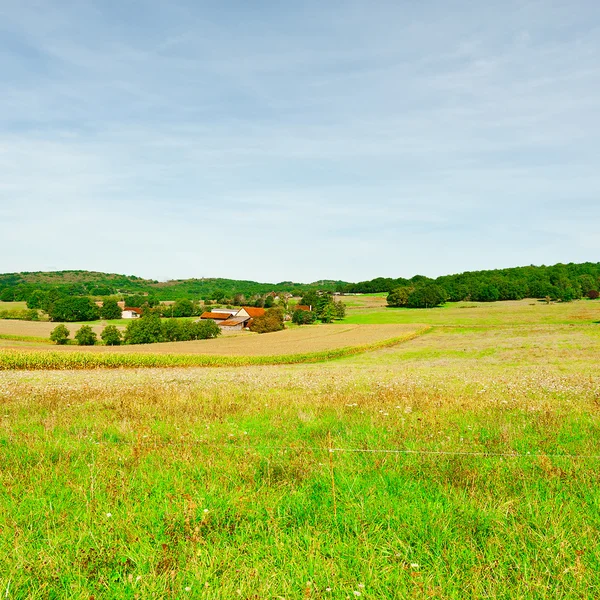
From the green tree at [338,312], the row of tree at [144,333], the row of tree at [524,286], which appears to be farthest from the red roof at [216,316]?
the row of tree at [524,286]

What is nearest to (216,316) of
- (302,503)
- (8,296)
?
(8,296)

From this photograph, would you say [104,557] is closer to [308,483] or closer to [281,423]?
[308,483]

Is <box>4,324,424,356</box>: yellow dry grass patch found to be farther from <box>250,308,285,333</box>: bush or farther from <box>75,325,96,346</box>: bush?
<box>250,308,285,333</box>: bush

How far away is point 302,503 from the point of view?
166 inches

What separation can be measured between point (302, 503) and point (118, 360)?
3876 cm

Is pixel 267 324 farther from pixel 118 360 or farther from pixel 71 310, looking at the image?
pixel 118 360

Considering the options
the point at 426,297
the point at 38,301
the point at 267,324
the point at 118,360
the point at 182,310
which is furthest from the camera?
the point at 182,310

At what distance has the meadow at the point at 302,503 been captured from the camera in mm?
3098

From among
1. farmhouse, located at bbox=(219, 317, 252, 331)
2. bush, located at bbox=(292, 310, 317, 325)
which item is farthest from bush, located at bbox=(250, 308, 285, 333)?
bush, located at bbox=(292, 310, 317, 325)

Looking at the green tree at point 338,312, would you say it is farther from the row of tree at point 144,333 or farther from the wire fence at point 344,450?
the wire fence at point 344,450

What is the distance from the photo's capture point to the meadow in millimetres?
3098

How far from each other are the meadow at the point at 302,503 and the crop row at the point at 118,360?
105 feet

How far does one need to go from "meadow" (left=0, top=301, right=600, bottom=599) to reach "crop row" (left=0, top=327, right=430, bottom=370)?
32067 mm

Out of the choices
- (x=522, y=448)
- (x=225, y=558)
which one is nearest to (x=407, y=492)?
(x=225, y=558)
